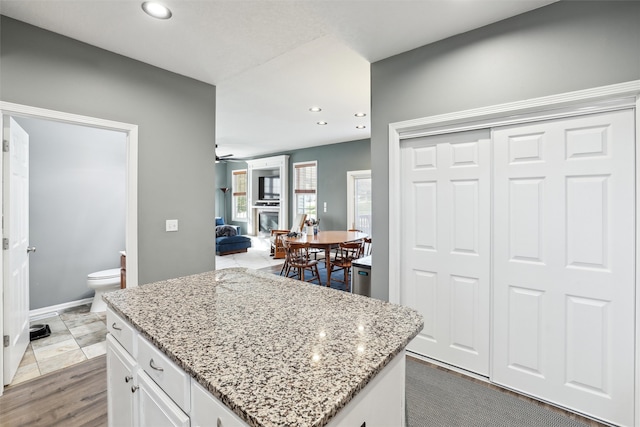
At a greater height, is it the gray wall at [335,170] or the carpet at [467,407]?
the gray wall at [335,170]

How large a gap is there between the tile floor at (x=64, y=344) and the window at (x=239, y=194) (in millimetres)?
6548

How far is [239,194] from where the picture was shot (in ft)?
32.9

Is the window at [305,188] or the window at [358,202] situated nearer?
the window at [358,202]

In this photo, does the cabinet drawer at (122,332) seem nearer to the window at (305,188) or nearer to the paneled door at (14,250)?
the paneled door at (14,250)

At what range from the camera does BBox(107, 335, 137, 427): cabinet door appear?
1.26 metres

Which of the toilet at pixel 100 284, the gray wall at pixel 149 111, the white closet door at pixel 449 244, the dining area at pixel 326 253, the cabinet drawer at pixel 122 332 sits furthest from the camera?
the dining area at pixel 326 253

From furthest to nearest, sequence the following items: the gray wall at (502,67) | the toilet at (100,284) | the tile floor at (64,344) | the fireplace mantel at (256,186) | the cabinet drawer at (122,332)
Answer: the fireplace mantel at (256,186) < the toilet at (100,284) < the tile floor at (64,344) < the gray wall at (502,67) < the cabinet drawer at (122,332)

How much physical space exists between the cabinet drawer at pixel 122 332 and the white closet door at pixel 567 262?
7.48 ft

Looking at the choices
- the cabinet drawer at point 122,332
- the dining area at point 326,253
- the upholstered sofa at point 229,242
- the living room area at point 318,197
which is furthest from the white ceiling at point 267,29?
the upholstered sofa at point 229,242

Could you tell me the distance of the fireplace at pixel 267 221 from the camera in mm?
9099

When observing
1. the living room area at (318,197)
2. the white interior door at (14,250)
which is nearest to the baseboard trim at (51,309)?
the white interior door at (14,250)

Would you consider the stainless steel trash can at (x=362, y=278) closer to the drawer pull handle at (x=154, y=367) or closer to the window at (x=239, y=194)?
the drawer pull handle at (x=154, y=367)

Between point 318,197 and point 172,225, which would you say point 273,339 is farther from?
point 318,197

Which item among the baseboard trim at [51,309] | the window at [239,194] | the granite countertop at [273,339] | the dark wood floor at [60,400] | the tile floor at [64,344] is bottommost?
the dark wood floor at [60,400]
